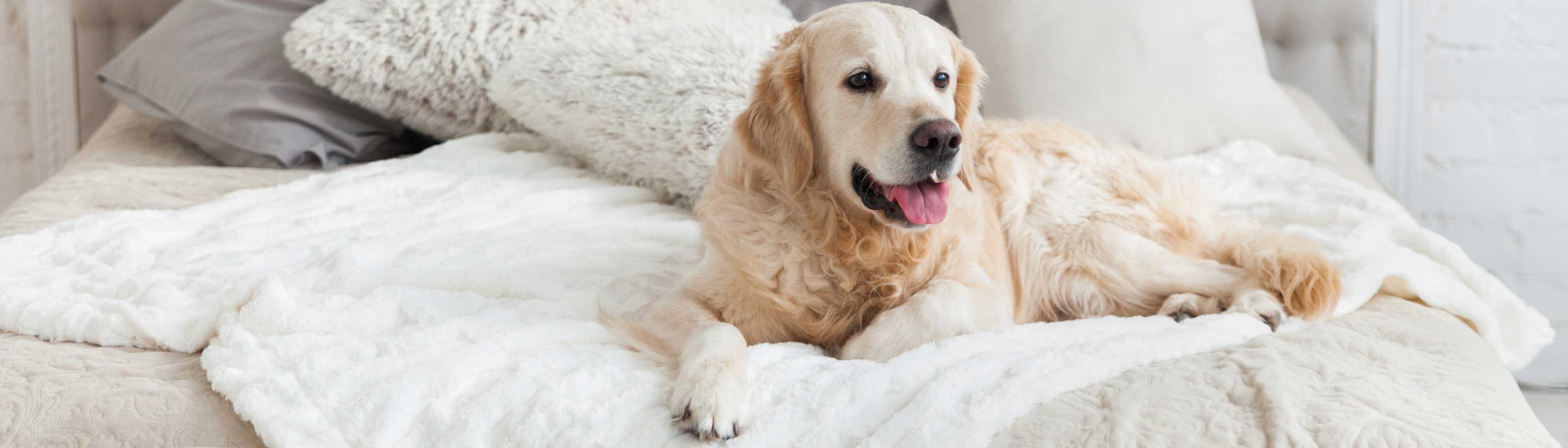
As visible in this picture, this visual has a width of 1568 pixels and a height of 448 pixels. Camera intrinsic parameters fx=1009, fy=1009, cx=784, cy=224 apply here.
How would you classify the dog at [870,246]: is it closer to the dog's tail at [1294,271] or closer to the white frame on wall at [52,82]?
the dog's tail at [1294,271]

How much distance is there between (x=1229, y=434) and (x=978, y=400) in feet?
0.72

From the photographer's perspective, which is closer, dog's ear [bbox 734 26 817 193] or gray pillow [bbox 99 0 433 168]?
dog's ear [bbox 734 26 817 193]

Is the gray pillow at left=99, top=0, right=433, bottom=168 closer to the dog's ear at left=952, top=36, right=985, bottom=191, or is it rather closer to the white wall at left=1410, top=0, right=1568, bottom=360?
the dog's ear at left=952, top=36, right=985, bottom=191

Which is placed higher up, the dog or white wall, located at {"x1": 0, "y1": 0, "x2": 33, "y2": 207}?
the dog

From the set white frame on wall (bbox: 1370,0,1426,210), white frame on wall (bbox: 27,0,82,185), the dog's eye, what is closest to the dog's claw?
the dog's eye

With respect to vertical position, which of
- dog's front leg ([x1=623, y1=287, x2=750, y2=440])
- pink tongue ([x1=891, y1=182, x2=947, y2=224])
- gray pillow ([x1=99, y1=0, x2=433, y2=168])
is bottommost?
gray pillow ([x1=99, y1=0, x2=433, y2=168])

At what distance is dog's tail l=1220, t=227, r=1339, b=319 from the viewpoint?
4.32 ft

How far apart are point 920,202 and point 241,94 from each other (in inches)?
68.3

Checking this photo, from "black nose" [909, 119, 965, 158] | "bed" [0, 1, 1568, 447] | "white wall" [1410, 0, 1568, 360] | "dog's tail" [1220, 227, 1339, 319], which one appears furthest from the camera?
"white wall" [1410, 0, 1568, 360]

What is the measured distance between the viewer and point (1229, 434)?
0.90 meters

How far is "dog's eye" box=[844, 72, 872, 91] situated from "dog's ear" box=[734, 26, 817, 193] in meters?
0.08

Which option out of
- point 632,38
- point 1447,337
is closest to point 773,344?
point 1447,337

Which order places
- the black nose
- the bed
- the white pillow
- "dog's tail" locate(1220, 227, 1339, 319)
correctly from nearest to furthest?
the bed → the black nose → "dog's tail" locate(1220, 227, 1339, 319) → the white pillow

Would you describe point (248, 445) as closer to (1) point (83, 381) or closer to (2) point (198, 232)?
(1) point (83, 381)
